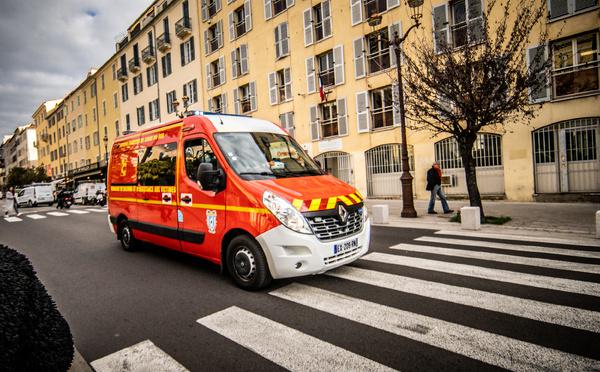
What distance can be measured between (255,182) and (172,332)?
190cm

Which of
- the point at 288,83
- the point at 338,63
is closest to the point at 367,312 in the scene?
the point at 338,63

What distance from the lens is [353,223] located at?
4.44 metres

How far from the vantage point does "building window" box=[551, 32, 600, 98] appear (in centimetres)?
1198

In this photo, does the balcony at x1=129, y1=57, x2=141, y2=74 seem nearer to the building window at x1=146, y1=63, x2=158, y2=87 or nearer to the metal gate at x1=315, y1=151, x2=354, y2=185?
the building window at x1=146, y1=63, x2=158, y2=87

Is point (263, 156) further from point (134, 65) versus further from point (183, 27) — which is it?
point (134, 65)

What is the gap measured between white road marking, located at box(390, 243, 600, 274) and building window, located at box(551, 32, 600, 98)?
1058cm

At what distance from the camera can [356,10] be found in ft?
58.2

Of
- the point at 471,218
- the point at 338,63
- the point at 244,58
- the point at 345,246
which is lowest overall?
the point at 471,218

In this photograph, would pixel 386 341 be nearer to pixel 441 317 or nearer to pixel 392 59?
pixel 441 317

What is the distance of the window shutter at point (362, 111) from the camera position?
1770cm

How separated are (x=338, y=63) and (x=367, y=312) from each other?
1736 cm

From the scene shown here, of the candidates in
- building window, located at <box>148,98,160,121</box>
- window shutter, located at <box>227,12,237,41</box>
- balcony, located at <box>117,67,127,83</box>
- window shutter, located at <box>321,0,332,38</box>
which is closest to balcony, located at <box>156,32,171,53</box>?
building window, located at <box>148,98,160,121</box>

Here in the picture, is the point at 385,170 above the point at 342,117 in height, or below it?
below

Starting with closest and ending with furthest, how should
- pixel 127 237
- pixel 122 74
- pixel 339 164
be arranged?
pixel 127 237 → pixel 339 164 → pixel 122 74
